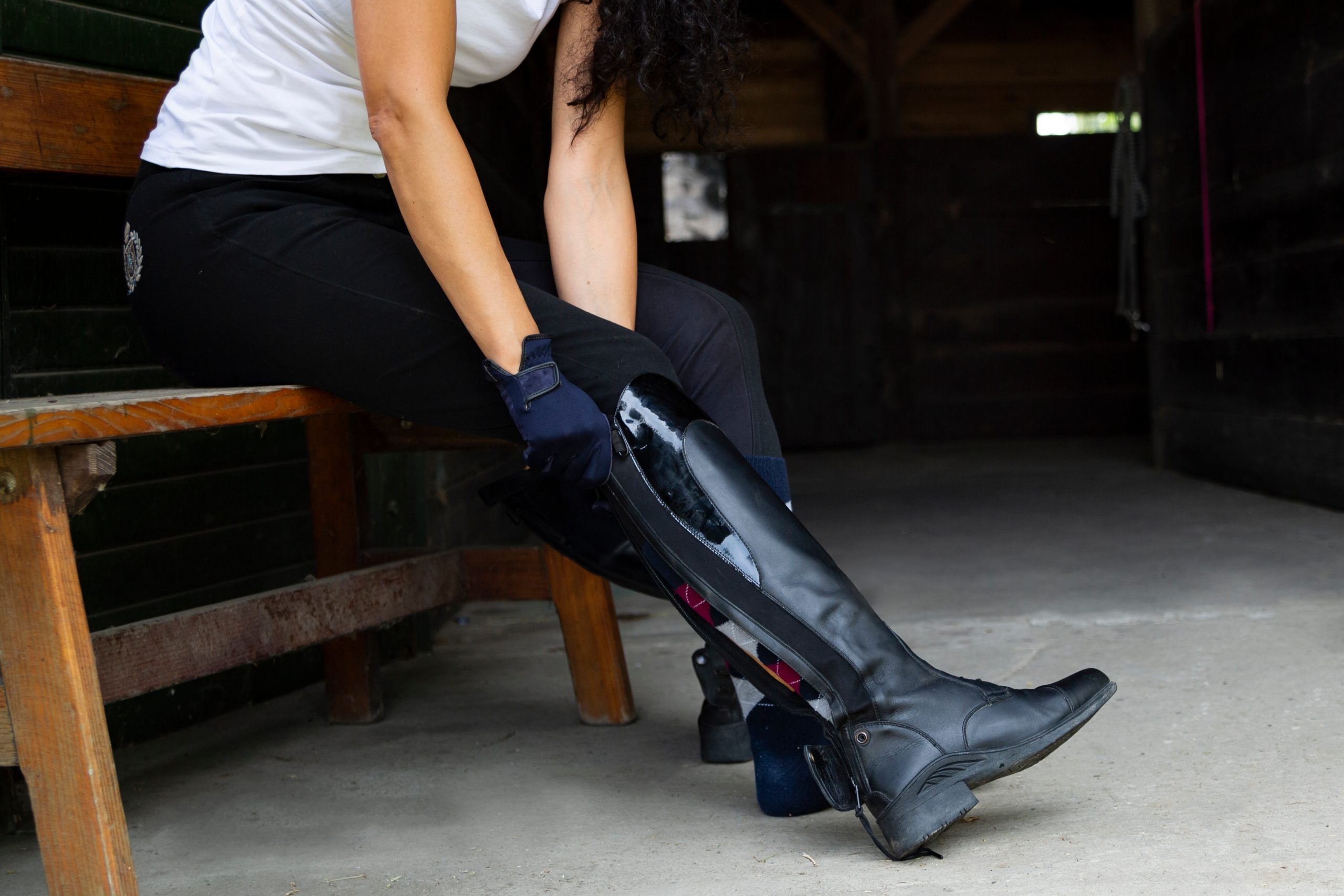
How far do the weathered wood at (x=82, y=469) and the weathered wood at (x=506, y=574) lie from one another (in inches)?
30.4

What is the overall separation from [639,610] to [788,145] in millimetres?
3886

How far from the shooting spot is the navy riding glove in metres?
1.04

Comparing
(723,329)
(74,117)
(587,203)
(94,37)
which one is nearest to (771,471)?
(723,329)

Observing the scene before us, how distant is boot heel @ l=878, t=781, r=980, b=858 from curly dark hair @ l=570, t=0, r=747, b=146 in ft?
2.17

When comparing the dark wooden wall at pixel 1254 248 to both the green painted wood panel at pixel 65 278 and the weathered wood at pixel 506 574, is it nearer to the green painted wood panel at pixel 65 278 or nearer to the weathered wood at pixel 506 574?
the weathered wood at pixel 506 574

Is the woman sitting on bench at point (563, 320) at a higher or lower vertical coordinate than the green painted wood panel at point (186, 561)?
higher

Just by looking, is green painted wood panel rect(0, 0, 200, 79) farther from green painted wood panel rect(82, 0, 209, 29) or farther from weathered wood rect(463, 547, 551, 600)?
weathered wood rect(463, 547, 551, 600)

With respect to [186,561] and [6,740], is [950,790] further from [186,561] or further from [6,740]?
[186,561]

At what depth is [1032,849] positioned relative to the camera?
1046mm

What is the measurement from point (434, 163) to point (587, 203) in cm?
28

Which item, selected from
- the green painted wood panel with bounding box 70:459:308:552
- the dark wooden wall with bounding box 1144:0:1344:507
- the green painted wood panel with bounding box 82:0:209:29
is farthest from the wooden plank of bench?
the dark wooden wall with bounding box 1144:0:1344:507

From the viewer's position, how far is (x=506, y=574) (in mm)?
1708

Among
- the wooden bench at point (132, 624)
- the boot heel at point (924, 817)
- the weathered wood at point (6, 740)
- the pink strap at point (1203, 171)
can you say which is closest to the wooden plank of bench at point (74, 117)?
the wooden bench at point (132, 624)

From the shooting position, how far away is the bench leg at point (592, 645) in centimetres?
161
